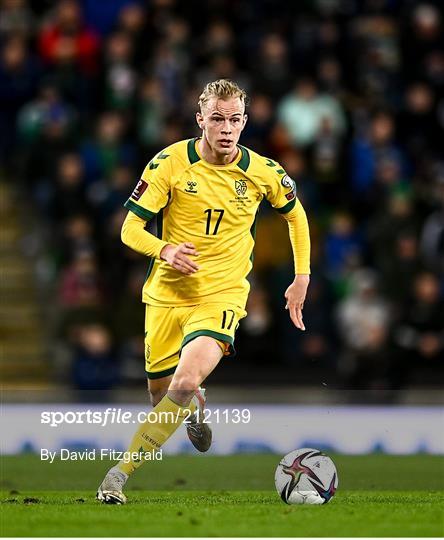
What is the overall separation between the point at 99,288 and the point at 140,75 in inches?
127

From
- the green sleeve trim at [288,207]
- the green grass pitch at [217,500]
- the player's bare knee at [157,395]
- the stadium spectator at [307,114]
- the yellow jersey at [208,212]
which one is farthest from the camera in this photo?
the stadium spectator at [307,114]

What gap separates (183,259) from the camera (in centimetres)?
982

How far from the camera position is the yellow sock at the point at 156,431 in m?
10.1

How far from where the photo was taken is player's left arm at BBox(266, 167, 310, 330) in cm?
1078

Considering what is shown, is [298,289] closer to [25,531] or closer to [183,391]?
[183,391]

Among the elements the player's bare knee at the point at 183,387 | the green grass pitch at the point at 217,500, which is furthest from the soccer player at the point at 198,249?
the green grass pitch at the point at 217,500

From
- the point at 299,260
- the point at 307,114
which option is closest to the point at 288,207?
the point at 299,260

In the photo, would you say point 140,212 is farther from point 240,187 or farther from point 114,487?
point 114,487

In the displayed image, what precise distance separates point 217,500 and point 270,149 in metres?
7.84

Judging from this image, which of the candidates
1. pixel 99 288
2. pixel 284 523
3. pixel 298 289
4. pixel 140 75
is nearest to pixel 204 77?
pixel 140 75

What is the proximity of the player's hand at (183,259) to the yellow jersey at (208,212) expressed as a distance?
626 mm

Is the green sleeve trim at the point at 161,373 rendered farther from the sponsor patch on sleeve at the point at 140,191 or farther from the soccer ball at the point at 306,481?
the sponsor patch on sleeve at the point at 140,191

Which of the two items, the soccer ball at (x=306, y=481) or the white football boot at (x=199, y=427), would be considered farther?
the white football boot at (x=199, y=427)

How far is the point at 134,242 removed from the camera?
33.4 ft
